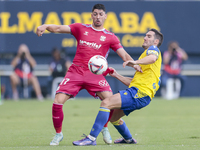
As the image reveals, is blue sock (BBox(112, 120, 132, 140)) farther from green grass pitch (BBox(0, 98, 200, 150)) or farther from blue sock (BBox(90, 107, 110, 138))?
blue sock (BBox(90, 107, 110, 138))

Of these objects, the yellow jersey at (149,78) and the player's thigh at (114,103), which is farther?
the yellow jersey at (149,78)

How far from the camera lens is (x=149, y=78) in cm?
613

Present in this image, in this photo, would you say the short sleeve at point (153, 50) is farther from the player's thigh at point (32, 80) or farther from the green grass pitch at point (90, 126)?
the player's thigh at point (32, 80)

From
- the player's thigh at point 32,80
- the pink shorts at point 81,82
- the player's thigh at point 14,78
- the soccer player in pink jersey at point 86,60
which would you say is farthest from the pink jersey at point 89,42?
the player's thigh at point 14,78

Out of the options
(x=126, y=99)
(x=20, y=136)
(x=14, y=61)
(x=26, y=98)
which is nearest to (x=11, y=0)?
(x=14, y=61)

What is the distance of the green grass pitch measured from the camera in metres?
6.07

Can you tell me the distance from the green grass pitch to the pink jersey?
1.43 metres

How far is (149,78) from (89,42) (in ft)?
4.08

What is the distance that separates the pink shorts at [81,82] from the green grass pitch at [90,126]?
2.90 ft

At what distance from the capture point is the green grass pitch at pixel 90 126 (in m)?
6.07

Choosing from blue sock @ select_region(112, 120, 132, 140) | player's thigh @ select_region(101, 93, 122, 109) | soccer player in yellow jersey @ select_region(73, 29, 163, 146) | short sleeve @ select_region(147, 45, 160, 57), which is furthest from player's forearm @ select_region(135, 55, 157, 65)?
blue sock @ select_region(112, 120, 132, 140)

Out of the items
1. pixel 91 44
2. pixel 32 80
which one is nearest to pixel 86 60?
pixel 91 44

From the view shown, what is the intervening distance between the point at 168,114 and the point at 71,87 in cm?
547

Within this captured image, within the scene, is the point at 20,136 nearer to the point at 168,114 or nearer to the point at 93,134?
the point at 93,134
